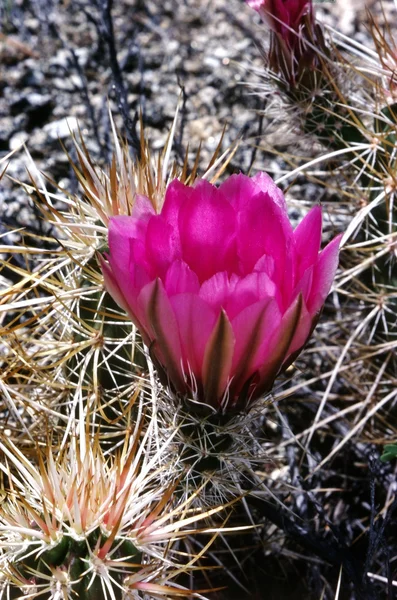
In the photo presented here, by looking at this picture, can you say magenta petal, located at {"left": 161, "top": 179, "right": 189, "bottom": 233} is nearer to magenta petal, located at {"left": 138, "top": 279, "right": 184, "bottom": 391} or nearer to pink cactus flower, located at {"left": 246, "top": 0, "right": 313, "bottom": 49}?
magenta petal, located at {"left": 138, "top": 279, "right": 184, "bottom": 391}

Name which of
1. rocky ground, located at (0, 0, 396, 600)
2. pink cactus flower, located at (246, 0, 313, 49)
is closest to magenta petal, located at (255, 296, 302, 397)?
pink cactus flower, located at (246, 0, 313, 49)

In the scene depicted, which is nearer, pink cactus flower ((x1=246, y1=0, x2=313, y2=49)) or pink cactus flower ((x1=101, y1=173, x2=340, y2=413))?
pink cactus flower ((x1=101, y1=173, x2=340, y2=413))

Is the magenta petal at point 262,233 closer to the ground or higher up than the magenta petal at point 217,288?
higher up

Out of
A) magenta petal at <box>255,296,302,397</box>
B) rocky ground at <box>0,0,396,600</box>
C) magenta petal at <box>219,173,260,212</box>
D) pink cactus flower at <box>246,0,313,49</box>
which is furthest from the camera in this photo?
rocky ground at <box>0,0,396,600</box>

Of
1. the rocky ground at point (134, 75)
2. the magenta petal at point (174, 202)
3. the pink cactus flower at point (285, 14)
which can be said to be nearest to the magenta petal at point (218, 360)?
the magenta petal at point (174, 202)

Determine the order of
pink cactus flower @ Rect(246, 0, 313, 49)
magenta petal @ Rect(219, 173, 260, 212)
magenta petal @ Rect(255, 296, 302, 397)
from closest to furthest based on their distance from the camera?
1. magenta petal @ Rect(255, 296, 302, 397)
2. magenta petal @ Rect(219, 173, 260, 212)
3. pink cactus flower @ Rect(246, 0, 313, 49)

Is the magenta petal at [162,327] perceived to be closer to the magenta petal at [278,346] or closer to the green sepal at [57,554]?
the magenta petal at [278,346]
